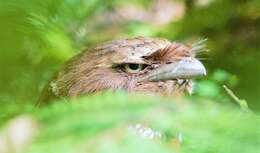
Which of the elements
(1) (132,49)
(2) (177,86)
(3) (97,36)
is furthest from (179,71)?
(3) (97,36)

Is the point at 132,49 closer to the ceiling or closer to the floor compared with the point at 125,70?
closer to the ceiling

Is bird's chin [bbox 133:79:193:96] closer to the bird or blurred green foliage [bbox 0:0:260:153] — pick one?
the bird

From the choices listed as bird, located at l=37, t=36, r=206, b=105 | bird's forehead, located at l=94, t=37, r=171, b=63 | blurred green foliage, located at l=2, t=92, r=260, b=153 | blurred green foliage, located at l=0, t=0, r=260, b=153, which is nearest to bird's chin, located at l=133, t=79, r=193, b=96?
bird, located at l=37, t=36, r=206, b=105

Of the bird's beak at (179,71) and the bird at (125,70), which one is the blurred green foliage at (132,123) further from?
the bird at (125,70)

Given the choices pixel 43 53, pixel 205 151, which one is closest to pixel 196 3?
pixel 43 53

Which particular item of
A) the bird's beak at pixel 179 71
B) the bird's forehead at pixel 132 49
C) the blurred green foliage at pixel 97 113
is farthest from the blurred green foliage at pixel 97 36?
the bird's forehead at pixel 132 49

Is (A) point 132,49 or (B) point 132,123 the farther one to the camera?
(A) point 132,49

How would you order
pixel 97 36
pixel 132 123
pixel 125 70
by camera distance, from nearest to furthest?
pixel 132 123 < pixel 125 70 < pixel 97 36

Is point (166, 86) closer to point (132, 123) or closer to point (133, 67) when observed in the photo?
point (133, 67)
